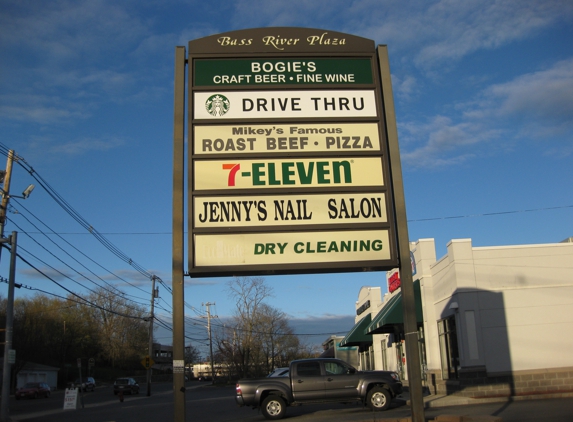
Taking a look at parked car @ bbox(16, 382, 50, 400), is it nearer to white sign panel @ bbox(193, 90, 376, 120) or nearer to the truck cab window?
the truck cab window

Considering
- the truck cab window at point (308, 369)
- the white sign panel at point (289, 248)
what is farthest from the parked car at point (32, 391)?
the white sign panel at point (289, 248)

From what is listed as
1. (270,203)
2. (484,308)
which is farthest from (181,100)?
(484,308)

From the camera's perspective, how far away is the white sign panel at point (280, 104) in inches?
384

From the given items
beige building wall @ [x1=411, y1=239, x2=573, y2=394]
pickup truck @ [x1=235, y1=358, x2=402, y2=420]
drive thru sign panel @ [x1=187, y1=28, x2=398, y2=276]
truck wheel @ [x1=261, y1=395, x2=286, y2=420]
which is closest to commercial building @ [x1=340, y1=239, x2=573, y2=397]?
beige building wall @ [x1=411, y1=239, x2=573, y2=394]

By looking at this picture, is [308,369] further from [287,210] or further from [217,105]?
[217,105]

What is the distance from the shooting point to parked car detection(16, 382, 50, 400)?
46.9 m

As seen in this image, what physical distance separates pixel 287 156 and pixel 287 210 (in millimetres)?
977

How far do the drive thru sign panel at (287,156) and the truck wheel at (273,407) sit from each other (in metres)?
9.60

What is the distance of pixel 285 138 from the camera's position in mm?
9719

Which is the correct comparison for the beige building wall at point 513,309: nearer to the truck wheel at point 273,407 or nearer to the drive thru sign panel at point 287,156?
the truck wheel at point 273,407

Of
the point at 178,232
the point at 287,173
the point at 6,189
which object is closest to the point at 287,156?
the point at 287,173

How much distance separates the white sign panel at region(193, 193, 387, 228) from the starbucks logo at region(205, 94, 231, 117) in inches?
62.4

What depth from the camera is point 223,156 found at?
9.48 metres

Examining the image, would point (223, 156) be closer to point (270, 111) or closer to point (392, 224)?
point (270, 111)
